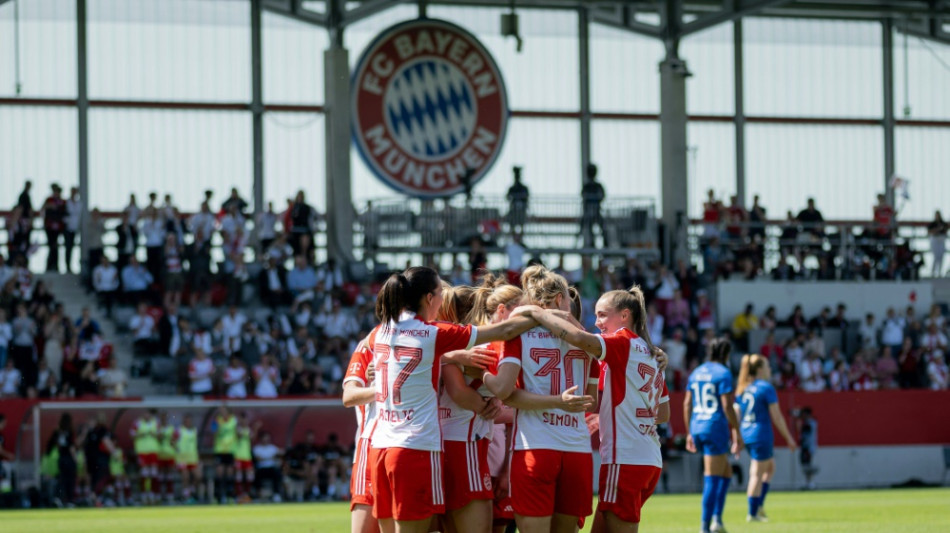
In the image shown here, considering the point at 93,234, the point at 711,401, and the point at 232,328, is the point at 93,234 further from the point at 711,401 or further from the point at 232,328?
the point at 711,401

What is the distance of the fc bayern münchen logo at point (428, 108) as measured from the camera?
A: 109 feet

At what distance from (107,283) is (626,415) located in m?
21.6

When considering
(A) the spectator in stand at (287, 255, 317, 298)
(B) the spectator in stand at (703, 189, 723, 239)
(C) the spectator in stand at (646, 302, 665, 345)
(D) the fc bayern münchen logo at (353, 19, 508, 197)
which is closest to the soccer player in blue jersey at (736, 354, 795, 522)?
(C) the spectator in stand at (646, 302, 665, 345)

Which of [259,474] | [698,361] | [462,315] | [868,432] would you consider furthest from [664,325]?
[462,315]

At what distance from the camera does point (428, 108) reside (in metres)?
33.5

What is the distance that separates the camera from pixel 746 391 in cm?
1756

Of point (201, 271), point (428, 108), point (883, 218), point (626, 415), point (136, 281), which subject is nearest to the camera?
point (626, 415)

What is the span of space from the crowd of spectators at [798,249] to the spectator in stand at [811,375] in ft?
10.3

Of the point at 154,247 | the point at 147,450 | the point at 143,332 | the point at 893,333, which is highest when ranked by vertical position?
the point at 154,247

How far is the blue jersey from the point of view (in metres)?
17.4

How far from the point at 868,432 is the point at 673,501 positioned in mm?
8491

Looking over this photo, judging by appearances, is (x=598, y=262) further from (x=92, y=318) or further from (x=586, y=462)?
(x=586, y=462)

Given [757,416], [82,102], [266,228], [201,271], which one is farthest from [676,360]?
[82,102]

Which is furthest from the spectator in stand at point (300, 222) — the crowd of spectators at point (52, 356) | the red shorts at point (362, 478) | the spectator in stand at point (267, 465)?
the red shorts at point (362, 478)
